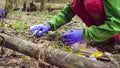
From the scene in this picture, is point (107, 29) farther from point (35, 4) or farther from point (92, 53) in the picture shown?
point (35, 4)

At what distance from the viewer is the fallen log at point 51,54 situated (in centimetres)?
237

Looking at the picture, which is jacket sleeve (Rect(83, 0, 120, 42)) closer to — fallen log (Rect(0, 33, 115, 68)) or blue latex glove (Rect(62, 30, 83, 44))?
blue latex glove (Rect(62, 30, 83, 44))

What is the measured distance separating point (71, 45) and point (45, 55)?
0.97 metres

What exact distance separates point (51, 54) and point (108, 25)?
934 millimetres

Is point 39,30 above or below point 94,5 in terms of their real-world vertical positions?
below

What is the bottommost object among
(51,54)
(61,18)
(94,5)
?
(51,54)

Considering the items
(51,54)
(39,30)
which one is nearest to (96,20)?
(39,30)

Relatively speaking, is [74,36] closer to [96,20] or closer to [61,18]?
[96,20]

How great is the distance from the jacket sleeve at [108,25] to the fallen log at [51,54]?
2.73 feet

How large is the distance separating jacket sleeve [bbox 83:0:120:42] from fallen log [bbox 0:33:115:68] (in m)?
0.83

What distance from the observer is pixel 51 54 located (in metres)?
2.59

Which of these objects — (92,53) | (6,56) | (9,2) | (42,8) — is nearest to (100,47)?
(92,53)

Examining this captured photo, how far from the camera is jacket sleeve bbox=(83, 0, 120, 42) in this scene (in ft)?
10.4

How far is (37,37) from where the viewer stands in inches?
148
